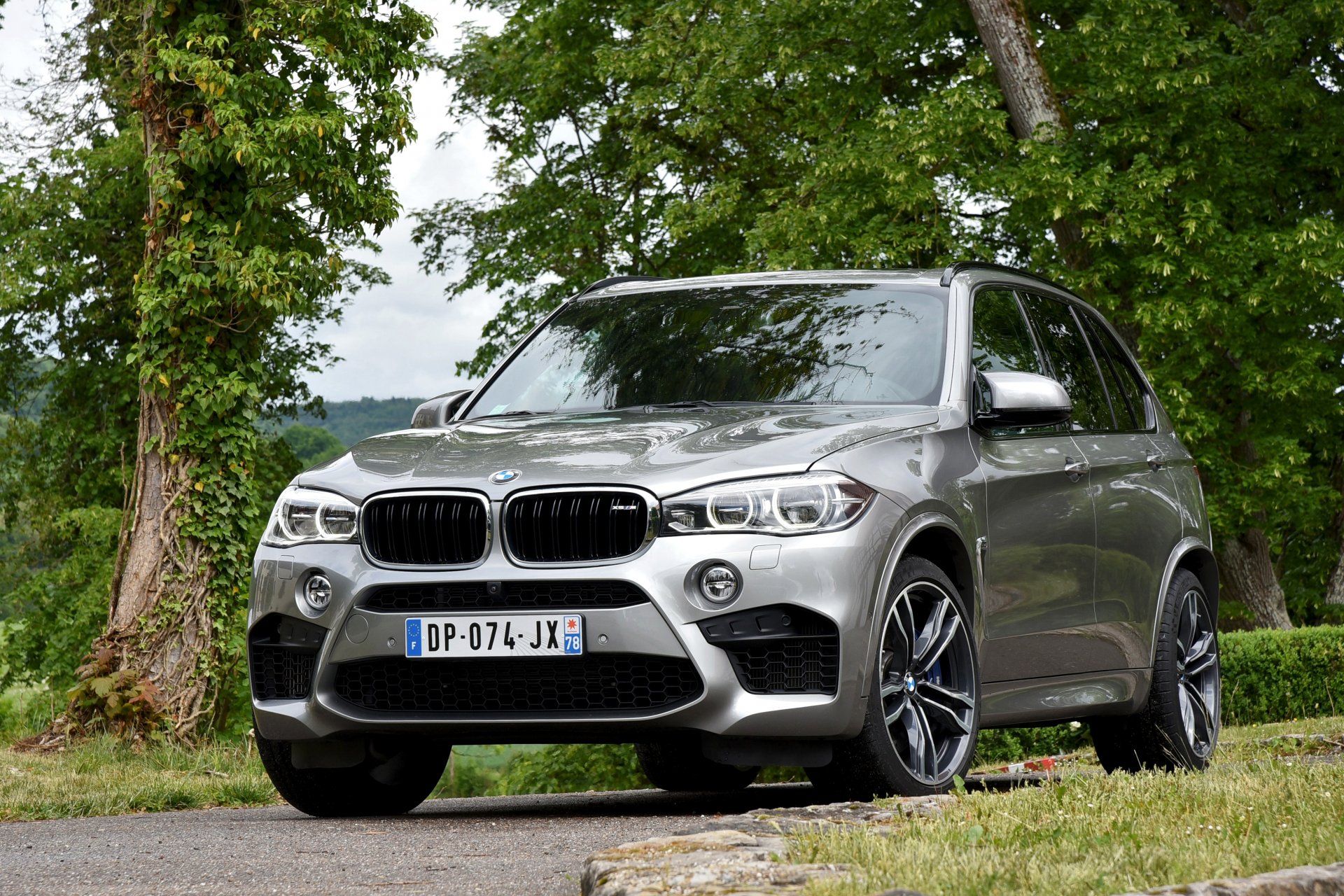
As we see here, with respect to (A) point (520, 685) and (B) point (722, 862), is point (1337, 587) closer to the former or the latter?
(A) point (520, 685)

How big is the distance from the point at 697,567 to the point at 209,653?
7932mm

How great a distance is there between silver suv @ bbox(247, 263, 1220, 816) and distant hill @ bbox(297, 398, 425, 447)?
1.05 metres

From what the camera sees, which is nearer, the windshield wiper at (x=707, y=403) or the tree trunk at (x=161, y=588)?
the windshield wiper at (x=707, y=403)

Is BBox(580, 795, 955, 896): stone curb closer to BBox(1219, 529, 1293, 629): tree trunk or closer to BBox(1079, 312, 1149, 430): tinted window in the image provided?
BBox(1079, 312, 1149, 430): tinted window

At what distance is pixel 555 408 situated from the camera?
21.9ft

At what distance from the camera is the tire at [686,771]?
8.23m

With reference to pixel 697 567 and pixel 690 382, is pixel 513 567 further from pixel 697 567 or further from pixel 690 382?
pixel 690 382

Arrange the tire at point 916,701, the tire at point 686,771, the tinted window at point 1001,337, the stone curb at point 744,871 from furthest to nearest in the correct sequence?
the tire at point 686,771, the tinted window at point 1001,337, the tire at point 916,701, the stone curb at point 744,871

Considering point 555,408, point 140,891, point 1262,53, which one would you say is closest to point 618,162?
point 1262,53

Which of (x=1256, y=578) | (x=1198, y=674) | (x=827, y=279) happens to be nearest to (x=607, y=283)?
(x=827, y=279)

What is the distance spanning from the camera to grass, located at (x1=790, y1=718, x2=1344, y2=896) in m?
3.37

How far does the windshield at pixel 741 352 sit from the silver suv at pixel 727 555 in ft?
0.04

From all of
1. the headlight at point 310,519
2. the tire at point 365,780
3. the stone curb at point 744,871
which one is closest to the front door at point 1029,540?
the stone curb at point 744,871

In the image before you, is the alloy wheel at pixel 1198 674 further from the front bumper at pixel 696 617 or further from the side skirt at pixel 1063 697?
the front bumper at pixel 696 617
